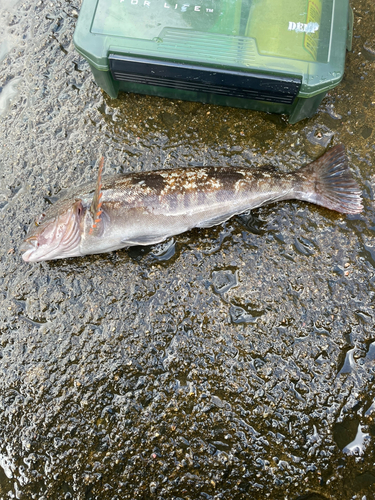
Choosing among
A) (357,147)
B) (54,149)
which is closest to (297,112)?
(357,147)

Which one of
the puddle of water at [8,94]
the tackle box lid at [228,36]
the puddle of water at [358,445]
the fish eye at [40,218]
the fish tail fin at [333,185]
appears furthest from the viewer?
the puddle of water at [8,94]

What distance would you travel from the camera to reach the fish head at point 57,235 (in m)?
3.14

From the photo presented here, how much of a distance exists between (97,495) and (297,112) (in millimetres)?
3700

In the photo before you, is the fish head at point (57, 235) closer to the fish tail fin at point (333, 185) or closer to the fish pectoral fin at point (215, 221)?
the fish pectoral fin at point (215, 221)

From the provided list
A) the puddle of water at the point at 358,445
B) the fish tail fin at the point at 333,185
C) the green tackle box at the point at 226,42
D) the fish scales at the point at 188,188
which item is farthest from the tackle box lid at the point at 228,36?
the puddle of water at the point at 358,445

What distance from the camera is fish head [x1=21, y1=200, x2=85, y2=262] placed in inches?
124

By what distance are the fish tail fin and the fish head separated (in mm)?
2011

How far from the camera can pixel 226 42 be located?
10.4 ft

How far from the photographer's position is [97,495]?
289 centimetres

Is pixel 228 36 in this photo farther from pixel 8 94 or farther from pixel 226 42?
pixel 8 94

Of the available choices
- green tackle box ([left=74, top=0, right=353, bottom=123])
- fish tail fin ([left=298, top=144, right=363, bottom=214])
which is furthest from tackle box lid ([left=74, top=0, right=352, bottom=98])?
fish tail fin ([left=298, top=144, right=363, bottom=214])

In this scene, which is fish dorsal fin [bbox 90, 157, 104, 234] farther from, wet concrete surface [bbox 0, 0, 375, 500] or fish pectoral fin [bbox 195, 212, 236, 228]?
fish pectoral fin [bbox 195, 212, 236, 228]

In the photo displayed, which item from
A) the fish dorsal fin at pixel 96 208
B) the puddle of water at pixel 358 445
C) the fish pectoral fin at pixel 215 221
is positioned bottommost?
the puddle of water at pixel 358 445

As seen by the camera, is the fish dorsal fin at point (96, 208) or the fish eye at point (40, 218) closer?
the fish dorsal fin at point (96, 208)
